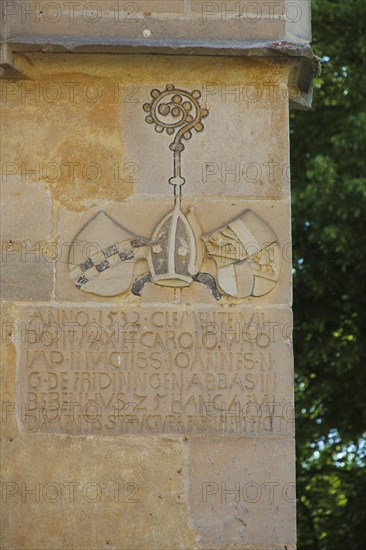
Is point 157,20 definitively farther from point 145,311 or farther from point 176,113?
point 145,311

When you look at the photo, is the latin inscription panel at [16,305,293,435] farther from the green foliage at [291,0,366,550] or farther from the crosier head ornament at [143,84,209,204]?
the green foliage at [291,0,366,550]

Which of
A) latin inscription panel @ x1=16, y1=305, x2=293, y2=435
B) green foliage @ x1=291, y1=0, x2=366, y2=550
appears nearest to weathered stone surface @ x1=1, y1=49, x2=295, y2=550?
latin inscription panel @ x1=16, y1=305, x2=293, y2=435

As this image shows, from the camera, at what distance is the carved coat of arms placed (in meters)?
5.50

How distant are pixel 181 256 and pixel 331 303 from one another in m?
6.50

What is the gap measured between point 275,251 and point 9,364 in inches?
54.0

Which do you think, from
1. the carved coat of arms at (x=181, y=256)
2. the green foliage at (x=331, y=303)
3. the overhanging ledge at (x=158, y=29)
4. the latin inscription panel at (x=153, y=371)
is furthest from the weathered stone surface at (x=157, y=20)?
the green foliage at (x=331, y=303)

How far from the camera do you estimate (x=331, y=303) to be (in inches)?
465

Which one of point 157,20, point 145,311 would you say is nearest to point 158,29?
point 157,20

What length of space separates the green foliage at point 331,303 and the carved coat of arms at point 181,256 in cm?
553

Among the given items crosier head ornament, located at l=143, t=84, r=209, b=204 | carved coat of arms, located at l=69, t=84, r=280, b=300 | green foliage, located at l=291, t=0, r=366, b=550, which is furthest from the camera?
green foliage, located at l=291, t=0, r=366, b=550

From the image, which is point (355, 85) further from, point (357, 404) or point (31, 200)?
point (31, 200)

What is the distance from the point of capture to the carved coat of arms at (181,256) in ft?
18.1

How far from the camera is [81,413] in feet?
17.8

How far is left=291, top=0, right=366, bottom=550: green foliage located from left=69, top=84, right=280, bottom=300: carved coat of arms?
553 cm
